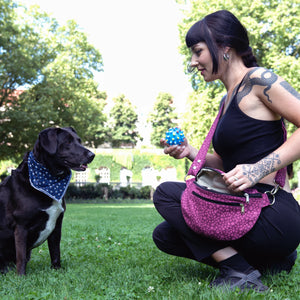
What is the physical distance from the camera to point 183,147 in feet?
10.4

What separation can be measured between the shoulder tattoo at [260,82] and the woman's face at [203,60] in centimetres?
31

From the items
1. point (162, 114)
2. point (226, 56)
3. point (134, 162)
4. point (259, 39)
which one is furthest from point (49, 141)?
point (162, 114)

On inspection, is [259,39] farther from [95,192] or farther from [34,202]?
[34,202]

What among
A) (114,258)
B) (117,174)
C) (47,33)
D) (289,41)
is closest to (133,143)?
(117,174)

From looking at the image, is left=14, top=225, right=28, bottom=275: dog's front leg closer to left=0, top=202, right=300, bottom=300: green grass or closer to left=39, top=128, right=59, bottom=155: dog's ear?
left=0, top=202, right=300, bottom=300: green grass

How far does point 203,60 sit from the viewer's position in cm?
274

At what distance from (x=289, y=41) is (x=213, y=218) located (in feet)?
74.0

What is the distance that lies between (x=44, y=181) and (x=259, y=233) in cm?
206

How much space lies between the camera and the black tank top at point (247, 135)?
8.36ft

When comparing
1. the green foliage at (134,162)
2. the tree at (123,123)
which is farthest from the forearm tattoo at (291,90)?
the tree at (123,123)

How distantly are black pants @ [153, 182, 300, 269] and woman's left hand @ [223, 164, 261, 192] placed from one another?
0.98ft

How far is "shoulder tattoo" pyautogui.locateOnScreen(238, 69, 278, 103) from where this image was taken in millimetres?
2451

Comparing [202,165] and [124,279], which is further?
[124,279]

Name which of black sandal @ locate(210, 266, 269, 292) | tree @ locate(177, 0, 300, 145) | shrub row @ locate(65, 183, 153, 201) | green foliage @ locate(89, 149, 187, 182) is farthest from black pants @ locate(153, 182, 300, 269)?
green foliage @ locate(89, 149, 187, 182)
